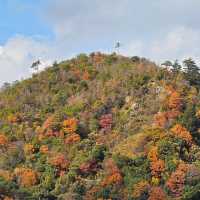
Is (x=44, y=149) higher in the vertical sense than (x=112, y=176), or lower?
higher

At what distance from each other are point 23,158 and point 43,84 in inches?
1030

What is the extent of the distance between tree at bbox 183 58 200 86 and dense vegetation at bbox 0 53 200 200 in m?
0.21

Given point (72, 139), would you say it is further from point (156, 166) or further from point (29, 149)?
point (156, 166)

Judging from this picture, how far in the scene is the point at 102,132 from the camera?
15200 centimetres

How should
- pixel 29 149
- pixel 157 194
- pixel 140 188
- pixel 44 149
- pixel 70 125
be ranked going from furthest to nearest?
pixel 70 125 → pixel 29 149 → pixel 44 149 → pixel 140 188 → pixel 157 194

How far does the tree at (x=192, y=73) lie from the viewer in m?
160

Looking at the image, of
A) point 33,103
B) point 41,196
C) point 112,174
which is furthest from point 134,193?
point 33,103

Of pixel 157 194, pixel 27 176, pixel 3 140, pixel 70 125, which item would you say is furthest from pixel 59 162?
pixel 157 194

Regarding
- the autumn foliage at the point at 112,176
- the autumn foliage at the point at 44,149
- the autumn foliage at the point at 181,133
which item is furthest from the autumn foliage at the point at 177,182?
the autumn foliage at the point at 44,149

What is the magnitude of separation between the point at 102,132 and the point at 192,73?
79.1 feet

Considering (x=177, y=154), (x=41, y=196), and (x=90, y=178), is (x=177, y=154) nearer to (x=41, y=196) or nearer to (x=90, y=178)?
(x=90, y=178)

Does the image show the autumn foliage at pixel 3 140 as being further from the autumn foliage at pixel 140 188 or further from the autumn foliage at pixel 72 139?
the autumn foliage at pixel 140 188

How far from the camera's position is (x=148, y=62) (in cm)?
16750

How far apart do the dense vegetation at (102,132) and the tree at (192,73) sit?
8.3 inches
